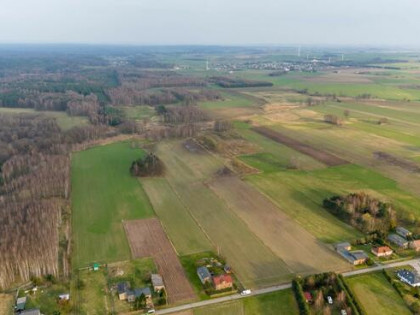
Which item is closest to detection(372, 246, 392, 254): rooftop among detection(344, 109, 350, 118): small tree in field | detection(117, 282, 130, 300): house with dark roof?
detection(117, 282, 130, 300): house with dark roof

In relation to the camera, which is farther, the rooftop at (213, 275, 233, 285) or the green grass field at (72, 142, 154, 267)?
the green grass field at (72, 142, 154, 267)

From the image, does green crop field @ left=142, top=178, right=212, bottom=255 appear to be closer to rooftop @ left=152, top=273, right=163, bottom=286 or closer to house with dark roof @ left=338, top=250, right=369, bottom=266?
rooftop @ left=152, top=273, right=163, bottom=286

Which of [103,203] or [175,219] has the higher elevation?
[103,203]

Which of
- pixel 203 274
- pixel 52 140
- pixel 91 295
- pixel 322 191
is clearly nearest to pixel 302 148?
pixel 322 191

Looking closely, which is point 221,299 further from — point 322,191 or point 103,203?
point 322,191

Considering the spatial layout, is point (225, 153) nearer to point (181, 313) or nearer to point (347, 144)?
point (347, 144)

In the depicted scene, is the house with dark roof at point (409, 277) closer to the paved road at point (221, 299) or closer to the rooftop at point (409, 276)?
the rooftop at point (409, 276)
